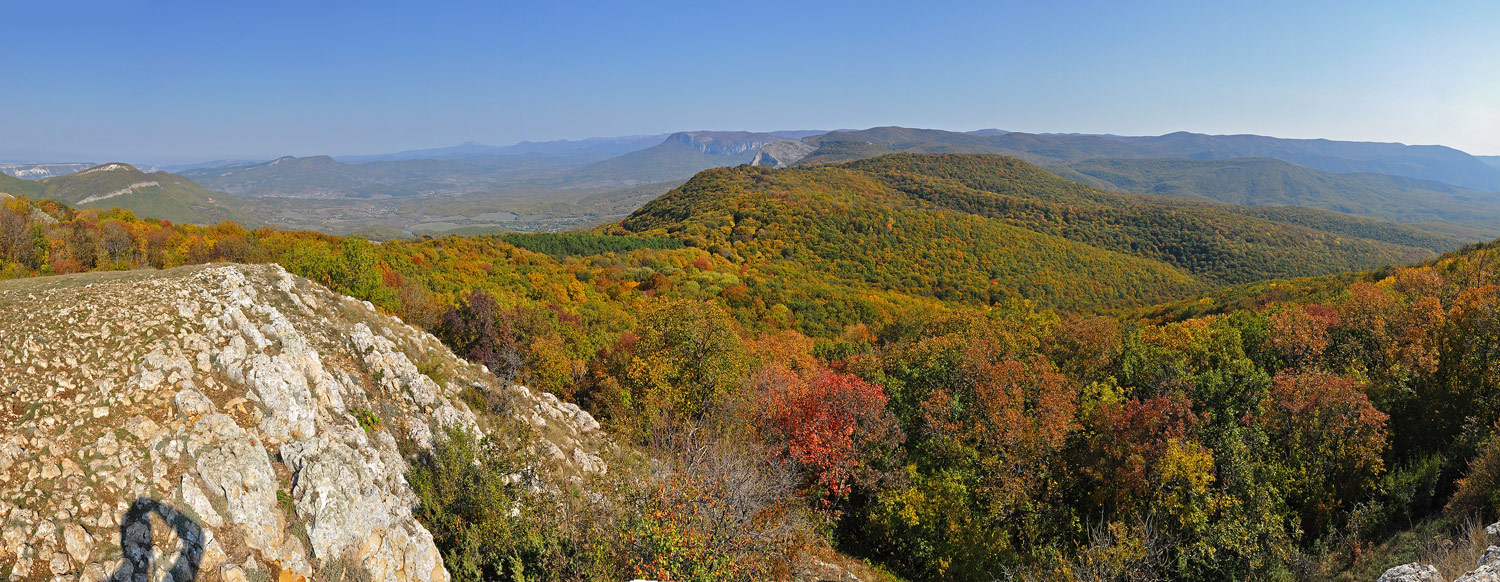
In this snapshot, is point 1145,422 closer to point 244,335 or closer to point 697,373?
point 697,373

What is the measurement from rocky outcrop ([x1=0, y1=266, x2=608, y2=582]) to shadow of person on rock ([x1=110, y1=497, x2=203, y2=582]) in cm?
2

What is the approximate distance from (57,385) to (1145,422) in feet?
85.5

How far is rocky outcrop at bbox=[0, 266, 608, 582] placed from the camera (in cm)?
891

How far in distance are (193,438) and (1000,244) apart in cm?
11445

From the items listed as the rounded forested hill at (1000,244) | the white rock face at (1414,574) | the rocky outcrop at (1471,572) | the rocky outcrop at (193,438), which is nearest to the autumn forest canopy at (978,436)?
the rocky outcrop at (193,438)

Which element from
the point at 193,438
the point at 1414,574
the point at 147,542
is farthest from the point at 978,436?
the point at 147,542

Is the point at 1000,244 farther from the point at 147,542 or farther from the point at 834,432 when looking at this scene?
the point at 147,542

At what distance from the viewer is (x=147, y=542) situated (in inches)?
354

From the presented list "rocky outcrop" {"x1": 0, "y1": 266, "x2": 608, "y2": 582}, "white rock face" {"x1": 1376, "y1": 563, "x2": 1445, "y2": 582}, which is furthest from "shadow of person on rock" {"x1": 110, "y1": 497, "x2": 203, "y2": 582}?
"white rock face" {"x1": 1376, "y1": 563, "x2": 1445, "y2": 582}

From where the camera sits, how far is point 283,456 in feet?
36.4

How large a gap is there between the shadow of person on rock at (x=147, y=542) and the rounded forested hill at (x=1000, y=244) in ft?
271

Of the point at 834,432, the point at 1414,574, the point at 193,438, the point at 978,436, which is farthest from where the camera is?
the point at 834,432

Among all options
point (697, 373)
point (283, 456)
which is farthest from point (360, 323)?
point (697, 373)

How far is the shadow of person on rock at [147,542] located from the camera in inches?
342
